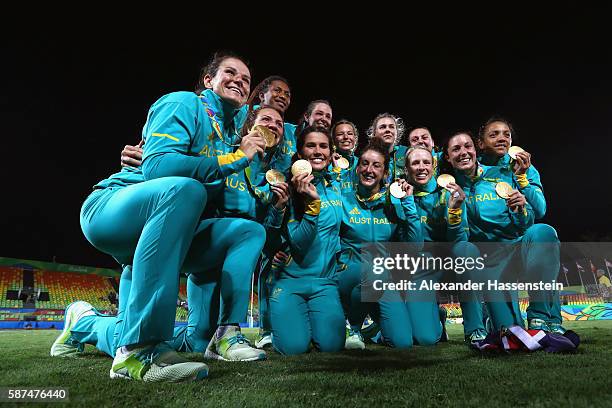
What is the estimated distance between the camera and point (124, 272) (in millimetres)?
3008

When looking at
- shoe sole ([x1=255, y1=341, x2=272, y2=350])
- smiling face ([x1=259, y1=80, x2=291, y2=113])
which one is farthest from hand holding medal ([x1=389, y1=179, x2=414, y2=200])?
shoe sole ([x1=255, y1=341, x2=272, y2=350])

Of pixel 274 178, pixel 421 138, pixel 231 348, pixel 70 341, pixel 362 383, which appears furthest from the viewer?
pixel 421 138

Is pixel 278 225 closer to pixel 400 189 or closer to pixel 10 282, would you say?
pixel 400 189

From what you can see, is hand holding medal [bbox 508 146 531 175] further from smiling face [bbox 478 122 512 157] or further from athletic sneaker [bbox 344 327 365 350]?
athletic sneaker [bbox 344 327 365 350]

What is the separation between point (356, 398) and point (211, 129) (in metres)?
1.80

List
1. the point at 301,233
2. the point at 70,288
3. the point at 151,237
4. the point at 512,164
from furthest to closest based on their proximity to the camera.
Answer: the point at 70,288
the point at 512,164
the point at 301,233
the point at 151,237

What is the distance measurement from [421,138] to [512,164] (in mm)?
1390

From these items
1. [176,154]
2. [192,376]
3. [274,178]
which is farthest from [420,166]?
[192,376]

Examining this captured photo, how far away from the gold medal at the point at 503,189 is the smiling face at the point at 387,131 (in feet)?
5.11

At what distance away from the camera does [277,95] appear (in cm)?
488

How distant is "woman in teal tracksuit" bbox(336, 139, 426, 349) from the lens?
13.6ft

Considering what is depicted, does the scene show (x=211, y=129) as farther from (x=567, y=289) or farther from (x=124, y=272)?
(x=567, y=289)

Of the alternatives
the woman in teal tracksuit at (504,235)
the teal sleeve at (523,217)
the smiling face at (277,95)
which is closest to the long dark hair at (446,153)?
the woman in teal tracksuit at (504,235)

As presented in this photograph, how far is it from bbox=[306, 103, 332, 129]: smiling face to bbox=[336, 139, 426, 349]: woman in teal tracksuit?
0.75m
